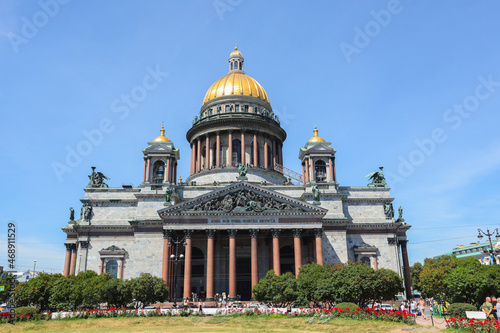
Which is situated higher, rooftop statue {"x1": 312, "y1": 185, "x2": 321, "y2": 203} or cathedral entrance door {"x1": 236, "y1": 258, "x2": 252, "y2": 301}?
rooftop statue {"x1": 312, "y1": 185, "x2": 321, "y2": 203}

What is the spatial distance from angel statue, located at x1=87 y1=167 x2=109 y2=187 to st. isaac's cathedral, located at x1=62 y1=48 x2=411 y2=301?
13cm

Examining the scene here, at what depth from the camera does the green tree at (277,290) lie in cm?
3703

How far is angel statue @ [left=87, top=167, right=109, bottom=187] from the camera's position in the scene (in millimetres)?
57031

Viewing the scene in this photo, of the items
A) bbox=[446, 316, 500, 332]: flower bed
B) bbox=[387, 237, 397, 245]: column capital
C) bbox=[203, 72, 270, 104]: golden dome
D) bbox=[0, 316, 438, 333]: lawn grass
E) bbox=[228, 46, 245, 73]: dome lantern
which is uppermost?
bbox=[228, 46, 245, 73]: dome lantern

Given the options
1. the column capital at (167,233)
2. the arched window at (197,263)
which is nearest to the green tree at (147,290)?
the column capital at (167,233)

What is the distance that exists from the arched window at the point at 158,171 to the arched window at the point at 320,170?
69.8 feet

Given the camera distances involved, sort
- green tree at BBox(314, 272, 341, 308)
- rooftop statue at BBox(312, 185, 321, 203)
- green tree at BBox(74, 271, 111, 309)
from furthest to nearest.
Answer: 1. rooftop statue at BBox(312, 185, 321, 203)
2. green tree at BBox(74, 271, 111, 309)
3. green tree at BBox(314, 272, 341, 308)

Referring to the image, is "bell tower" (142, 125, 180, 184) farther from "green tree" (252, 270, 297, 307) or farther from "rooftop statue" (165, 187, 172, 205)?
"green tree" (252, 270, 297, 307)

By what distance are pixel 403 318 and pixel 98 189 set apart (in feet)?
141

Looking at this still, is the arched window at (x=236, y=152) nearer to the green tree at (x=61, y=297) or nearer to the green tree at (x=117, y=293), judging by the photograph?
the green tree at (x=117, y=293)

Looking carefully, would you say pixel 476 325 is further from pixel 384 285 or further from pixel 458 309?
pixel 384 285

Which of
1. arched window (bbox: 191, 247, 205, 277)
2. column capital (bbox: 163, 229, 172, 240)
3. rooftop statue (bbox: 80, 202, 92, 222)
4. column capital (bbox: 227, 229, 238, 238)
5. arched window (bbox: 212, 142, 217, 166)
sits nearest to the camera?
column capital (bbox: 163, 229, 172, 240)

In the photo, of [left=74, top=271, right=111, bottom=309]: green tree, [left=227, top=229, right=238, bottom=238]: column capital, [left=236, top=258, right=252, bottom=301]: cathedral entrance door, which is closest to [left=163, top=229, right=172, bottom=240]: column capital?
[left=227, top=229, right=238, bottom=238]: column capital

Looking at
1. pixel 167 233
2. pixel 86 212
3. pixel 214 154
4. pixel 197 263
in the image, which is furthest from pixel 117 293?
pixel 214 154
